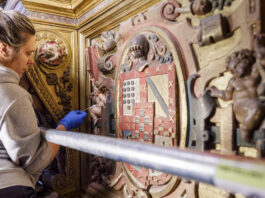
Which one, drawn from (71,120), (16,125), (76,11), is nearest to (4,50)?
(16,125)

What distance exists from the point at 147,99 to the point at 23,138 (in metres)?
0.56

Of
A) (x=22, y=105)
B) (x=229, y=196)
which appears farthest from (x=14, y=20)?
(x=229, y=196)

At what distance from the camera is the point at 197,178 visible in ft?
1.29

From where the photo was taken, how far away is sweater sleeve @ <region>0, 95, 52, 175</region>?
2.61 ft

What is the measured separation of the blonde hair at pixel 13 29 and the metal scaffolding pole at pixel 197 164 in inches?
23.5

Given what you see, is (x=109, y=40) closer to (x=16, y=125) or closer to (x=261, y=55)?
(x=16, y=125)

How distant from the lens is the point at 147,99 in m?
1.07

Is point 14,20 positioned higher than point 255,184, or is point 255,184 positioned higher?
point 14,20

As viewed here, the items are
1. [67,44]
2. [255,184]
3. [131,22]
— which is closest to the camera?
[255,184]

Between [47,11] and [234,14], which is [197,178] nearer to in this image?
[234,14]

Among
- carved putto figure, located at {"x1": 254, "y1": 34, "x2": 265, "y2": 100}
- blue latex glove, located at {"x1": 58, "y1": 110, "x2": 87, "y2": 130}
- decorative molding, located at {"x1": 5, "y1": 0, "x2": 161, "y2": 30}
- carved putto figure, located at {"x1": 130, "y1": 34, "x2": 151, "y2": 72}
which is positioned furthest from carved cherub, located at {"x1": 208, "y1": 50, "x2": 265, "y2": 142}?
blue latex glove, located at {"x1": 58, "y1": 110, "x2": 87, "y2": 130}

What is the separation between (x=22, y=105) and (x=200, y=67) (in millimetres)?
699

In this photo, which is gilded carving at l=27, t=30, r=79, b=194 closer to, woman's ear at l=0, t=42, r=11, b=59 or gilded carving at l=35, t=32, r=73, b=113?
gilded carving at l=35, t=32, r=73, b=113

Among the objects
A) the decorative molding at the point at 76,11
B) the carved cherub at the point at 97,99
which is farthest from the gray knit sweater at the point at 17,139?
the decorative molding at the point at 76,11
